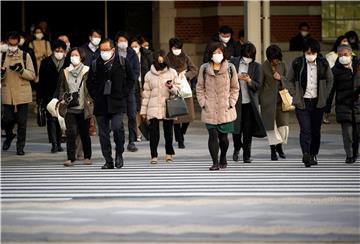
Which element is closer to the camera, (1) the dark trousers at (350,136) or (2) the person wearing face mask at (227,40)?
(1) the dark trousers at (350,136)

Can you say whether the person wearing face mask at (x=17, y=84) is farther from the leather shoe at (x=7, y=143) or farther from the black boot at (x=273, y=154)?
the black boot at (x=273, y=154)

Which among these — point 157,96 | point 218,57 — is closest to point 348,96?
point 218,57

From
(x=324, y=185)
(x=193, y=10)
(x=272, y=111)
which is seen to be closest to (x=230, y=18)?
(x=193, y=10)

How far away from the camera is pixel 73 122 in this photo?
20.3 m

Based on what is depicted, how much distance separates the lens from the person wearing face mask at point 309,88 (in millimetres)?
19484

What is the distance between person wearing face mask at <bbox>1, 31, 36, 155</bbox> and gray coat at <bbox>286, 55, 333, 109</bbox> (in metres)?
4.63

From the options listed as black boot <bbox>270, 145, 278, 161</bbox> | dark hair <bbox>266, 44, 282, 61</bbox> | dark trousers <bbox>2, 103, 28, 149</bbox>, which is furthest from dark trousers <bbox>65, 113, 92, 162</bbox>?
dark hair <bbox>266, 44, 282, 61</bbox>

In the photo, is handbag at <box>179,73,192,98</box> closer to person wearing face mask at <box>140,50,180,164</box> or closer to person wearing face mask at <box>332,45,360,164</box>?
person wearing face mask at <box>140,50,180,164</box>

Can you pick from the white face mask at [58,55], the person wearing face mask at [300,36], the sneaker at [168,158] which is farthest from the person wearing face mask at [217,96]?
the person wearing face mask at [300,36]

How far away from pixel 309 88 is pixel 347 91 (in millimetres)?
752

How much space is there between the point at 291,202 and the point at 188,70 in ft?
25.0

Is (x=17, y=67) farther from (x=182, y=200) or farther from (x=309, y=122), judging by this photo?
(x=182, y=200)

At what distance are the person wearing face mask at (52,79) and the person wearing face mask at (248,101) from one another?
3.27m

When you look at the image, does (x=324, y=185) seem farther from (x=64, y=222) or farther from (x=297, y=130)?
(x=297, y=130)
